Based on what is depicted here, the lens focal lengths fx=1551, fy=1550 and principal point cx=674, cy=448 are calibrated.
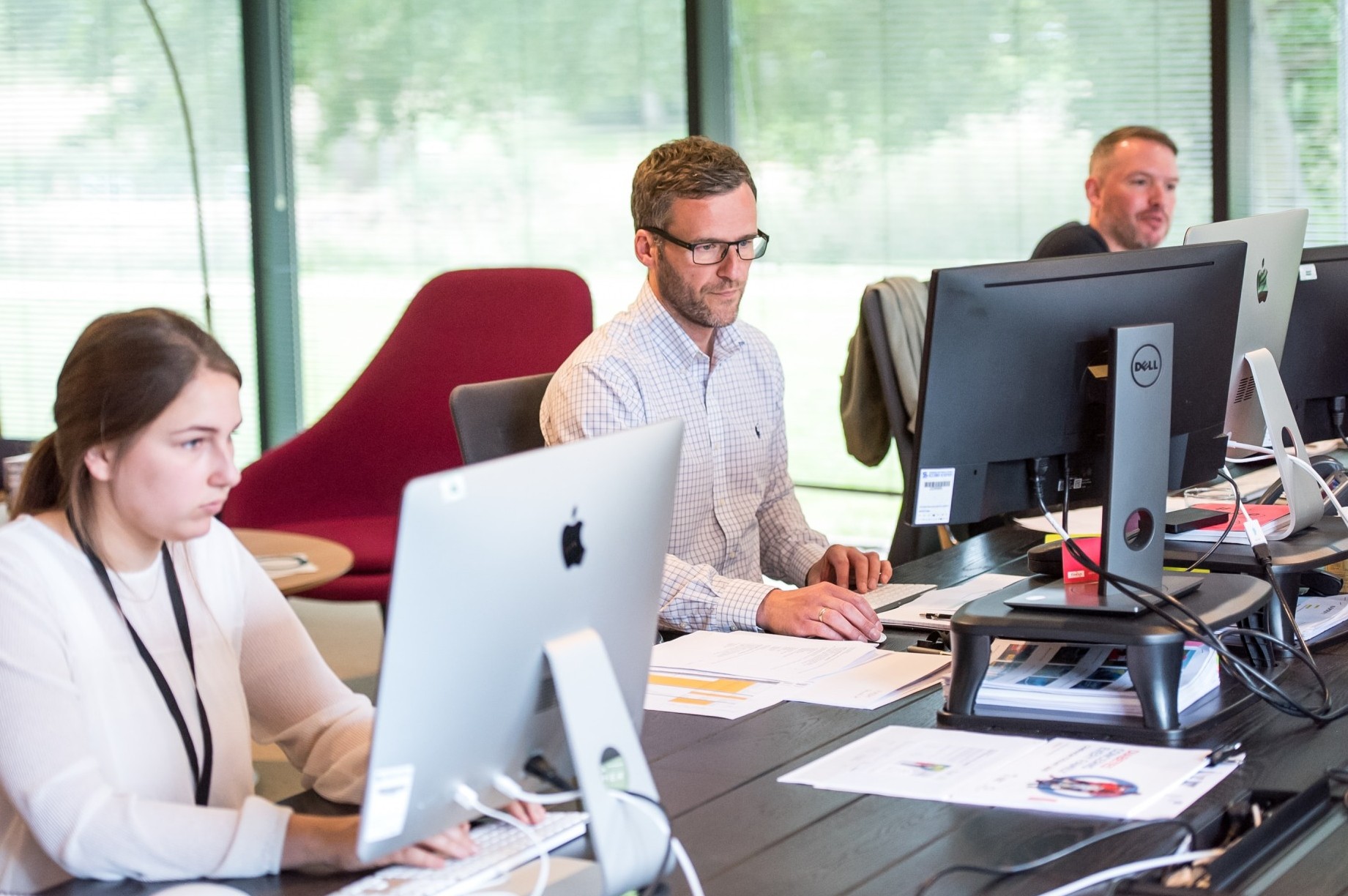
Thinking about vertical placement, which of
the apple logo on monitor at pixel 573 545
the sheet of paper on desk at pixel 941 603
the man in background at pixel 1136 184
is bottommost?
the sheet of paper on desk at pixel 941 603

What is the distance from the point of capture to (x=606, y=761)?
3.85ft

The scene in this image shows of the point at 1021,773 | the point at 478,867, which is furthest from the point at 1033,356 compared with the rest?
the point at 478,867

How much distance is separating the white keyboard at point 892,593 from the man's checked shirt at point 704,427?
0.17 metres

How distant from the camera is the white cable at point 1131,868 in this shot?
3.85 feet

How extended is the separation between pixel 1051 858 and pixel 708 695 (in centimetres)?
58

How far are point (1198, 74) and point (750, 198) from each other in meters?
2.38

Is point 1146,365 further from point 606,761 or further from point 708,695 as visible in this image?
point 606,761

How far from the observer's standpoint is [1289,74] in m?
4.23

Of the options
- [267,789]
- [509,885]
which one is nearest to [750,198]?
[509,885]

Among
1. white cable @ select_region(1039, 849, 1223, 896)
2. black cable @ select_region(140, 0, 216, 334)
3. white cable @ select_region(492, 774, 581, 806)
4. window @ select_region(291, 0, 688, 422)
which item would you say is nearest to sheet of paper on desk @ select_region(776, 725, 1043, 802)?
white cable @ select_region(1039, 849, 1223, 896)

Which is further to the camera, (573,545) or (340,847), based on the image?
(340,847)

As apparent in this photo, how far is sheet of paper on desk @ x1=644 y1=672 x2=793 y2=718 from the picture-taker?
67.0 inches

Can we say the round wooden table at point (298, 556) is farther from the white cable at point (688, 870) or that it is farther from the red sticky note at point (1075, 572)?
the white cable at point (688, 870)

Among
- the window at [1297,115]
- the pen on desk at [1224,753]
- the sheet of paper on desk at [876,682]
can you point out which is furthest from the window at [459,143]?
the pen on desk at [1224,753]
